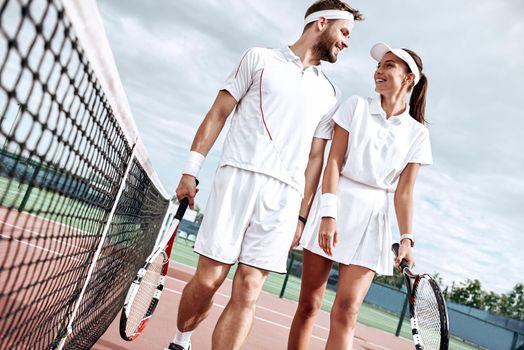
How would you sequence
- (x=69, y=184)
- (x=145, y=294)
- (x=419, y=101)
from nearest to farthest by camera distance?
1. (x=69, y=184)
2. (x=419, y=101)
3. (x=145, y=294)

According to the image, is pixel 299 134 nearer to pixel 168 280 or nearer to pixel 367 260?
pixel 367 260

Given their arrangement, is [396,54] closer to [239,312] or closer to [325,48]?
[325,48]

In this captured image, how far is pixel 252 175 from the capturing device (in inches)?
104

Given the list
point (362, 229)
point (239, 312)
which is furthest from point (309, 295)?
point (239, 312)

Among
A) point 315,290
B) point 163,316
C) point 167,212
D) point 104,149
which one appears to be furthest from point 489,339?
point 104,149

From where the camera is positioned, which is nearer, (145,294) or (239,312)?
(239,312)

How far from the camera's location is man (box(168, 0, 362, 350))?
2.60 metres

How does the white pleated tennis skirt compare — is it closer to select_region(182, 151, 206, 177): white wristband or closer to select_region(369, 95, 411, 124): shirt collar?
select_region(369, 95, 411, 124): shirt collar

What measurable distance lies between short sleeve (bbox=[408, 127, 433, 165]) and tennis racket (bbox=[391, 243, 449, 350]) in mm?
487

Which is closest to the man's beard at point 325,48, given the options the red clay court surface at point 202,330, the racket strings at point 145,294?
the racket strings at point 145,294

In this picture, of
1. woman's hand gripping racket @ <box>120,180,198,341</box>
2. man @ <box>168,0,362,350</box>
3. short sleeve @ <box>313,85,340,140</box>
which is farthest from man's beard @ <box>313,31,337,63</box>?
woman's hand gripping racket @ <box>120,180,198,341</box>

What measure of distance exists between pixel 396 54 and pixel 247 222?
1231 millimetres

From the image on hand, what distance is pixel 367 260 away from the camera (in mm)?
2873

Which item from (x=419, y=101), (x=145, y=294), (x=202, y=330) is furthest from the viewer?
(x=202, y=330)
